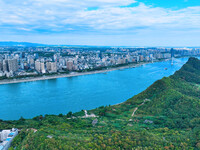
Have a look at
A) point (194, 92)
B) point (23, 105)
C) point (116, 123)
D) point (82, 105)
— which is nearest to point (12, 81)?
point (23, 105)

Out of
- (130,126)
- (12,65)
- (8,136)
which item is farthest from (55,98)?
(12,65)

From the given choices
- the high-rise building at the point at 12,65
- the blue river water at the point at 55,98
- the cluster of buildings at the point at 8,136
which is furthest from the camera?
the high-rise building at the point at 12,65

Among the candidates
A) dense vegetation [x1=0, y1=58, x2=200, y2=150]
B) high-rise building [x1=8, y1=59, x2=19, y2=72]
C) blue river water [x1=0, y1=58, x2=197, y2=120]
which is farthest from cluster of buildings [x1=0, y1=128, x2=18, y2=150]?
high-rise building [x1=8, y1=59, x2=19, y2=72]

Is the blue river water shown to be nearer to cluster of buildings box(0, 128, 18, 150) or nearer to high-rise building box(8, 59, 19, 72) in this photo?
cluster of buildings box(0, 128, 18, 150)

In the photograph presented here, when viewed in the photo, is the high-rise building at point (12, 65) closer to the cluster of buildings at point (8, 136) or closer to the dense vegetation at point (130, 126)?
the dense vegetation at point (130, 126)

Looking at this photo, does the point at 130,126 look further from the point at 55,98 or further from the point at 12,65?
the point at 12,65

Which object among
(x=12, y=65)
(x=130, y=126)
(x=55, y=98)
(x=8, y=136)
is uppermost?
(x=12, y=65)

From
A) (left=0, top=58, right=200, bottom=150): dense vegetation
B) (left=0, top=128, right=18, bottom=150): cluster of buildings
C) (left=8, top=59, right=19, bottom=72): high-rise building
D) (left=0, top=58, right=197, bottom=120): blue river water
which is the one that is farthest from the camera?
(left=8, top=59, right=19, bottom=72): high-rise building

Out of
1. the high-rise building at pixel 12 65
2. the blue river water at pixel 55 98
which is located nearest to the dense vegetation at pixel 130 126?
the blue river water at pixel 55 98
